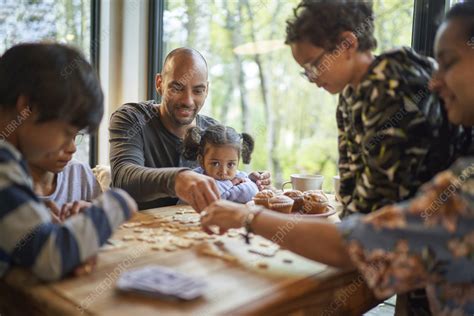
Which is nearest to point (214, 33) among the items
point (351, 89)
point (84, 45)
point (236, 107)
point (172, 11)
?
point (172, 11)

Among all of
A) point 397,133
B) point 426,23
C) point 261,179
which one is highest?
point 426,23

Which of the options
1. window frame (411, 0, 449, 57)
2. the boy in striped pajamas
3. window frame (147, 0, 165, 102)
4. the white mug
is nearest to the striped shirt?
the boy in striped pajamas

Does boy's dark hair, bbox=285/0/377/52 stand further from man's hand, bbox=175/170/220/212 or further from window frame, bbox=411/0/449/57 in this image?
window frame, bbox=411/0/449/57

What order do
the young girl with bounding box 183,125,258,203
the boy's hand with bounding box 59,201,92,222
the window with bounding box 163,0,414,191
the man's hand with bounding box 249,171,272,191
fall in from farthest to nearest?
the window with bounding box 163,0,414,191, the man's hand with bounding box 249,171,272,191, the young girl with bounding box 183,125,258,203, the boy's hand with bounding box 59,201,92,222

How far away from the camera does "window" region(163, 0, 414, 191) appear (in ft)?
11.1

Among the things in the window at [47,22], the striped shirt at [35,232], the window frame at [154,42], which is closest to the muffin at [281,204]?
the striped shirt at [35,232]

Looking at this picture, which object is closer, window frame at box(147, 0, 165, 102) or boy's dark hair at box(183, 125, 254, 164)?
boy's dark hair at box(183, 125, 254, 164)

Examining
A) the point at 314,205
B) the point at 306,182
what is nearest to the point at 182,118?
the point at 306,182

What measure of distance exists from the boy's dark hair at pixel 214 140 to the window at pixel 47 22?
3.87 ft

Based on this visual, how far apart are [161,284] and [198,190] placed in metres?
0.62

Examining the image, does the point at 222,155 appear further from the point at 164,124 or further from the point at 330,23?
the point at 330,23

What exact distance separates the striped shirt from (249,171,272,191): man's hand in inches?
47.5

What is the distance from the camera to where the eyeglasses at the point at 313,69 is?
4.46 ft

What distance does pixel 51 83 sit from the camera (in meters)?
1.17
